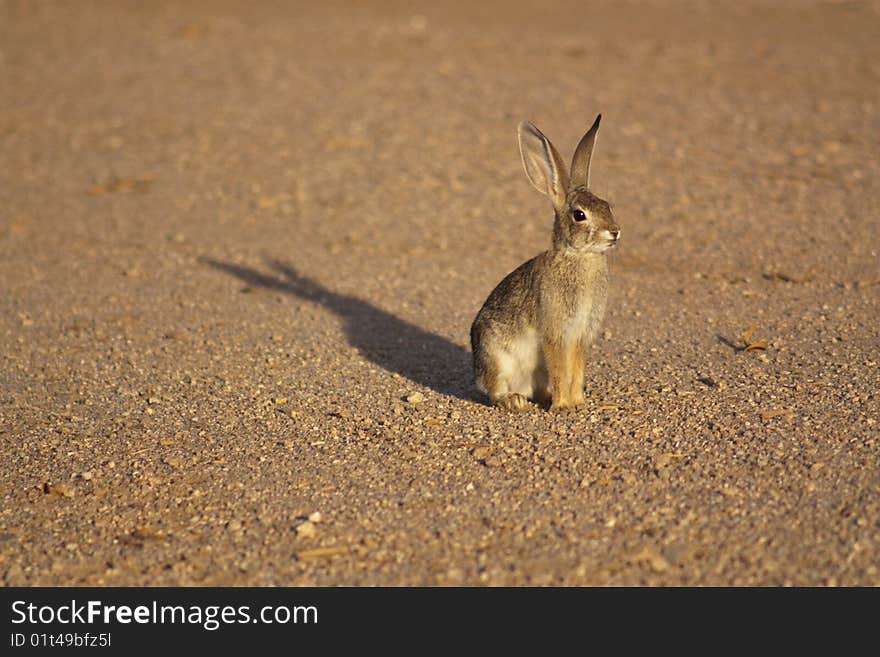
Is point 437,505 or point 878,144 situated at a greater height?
point 878,144

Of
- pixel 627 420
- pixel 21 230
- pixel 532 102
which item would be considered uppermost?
pixel 532 102

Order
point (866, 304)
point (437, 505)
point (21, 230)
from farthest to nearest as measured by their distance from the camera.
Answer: point (21, 230)
point (866, 304)
point (437, 505)

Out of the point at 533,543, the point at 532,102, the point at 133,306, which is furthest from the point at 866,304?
the point at 532,102

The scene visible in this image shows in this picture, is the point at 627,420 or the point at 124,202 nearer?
the point at 627,420

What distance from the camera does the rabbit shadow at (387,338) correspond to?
705cm

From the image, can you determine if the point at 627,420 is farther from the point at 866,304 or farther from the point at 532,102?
the point at 532,102

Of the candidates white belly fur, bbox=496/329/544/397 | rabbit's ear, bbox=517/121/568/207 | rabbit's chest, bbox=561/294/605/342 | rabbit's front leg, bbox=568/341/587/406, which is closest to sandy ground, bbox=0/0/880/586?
rabbit's front leg, bbox=568/341/587/406

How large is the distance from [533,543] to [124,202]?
759 centimetres

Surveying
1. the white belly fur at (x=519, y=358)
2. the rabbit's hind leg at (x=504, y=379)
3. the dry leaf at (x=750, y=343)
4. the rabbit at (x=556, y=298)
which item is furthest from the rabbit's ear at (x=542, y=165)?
the dry leaf at (x=750, y=343)

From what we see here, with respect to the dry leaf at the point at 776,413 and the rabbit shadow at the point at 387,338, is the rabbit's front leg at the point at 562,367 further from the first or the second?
the dry leaf at the point at 776,413

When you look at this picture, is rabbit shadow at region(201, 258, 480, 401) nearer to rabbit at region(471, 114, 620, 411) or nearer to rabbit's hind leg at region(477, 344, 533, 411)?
rabbit's hind leg at region(477, 344, 533, 411)

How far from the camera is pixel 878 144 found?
11.5 m

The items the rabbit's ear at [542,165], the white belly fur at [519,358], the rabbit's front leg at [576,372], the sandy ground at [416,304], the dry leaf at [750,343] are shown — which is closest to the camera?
the sandy ground at [416,304]

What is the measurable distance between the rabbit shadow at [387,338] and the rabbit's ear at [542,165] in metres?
1.36
